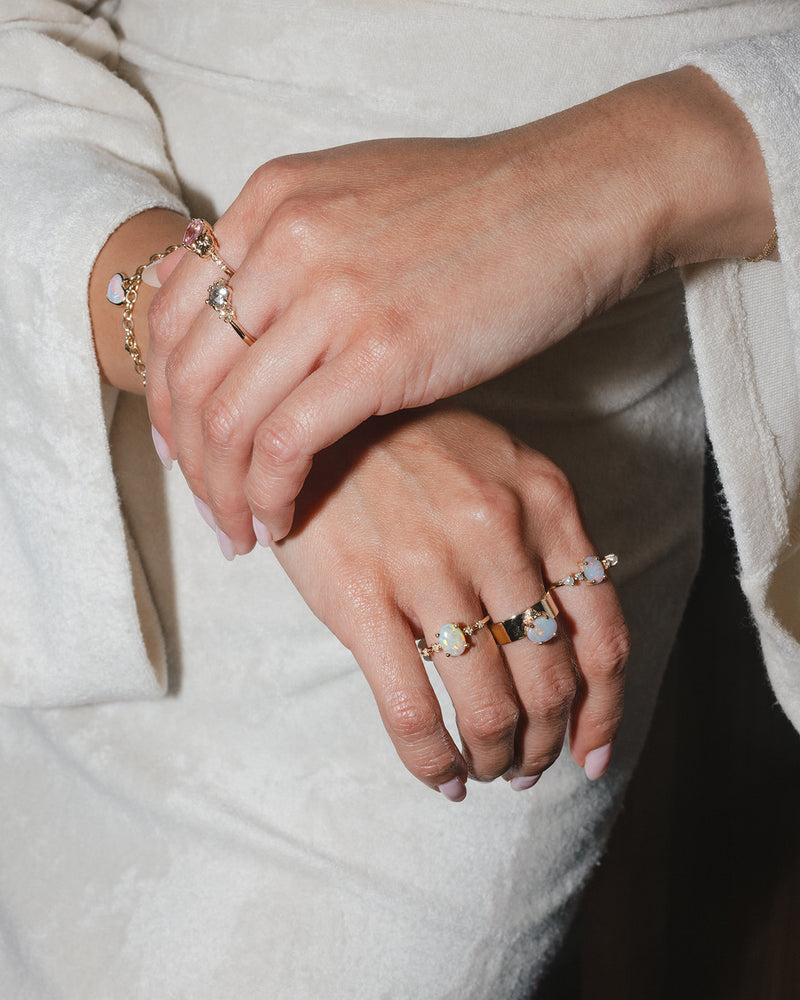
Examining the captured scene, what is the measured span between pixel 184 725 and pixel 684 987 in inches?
35.3

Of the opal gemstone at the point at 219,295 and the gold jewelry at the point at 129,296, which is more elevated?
the opal gemstone at the point at 219,295

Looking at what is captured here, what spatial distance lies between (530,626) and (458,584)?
0.04 m

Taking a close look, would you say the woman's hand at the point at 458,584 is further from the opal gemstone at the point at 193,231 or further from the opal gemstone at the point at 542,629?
the opal gemstone at the point at 193,231

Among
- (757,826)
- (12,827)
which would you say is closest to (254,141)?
(12,827)

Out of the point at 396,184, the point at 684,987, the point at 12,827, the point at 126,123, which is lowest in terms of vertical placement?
the point at 684,987

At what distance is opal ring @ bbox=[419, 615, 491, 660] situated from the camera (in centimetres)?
49

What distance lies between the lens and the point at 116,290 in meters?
0.59

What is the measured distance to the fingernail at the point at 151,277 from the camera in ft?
1.91

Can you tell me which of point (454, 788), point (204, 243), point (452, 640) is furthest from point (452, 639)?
point (204, 243)

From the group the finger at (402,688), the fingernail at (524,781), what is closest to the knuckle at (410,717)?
the finger at (402,688)

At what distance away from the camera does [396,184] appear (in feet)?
1.59

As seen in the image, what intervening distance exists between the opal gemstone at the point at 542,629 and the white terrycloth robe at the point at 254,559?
0.68ft

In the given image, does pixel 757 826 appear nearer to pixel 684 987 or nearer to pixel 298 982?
pixel 684 987

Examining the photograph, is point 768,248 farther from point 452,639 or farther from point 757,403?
point 452,639
